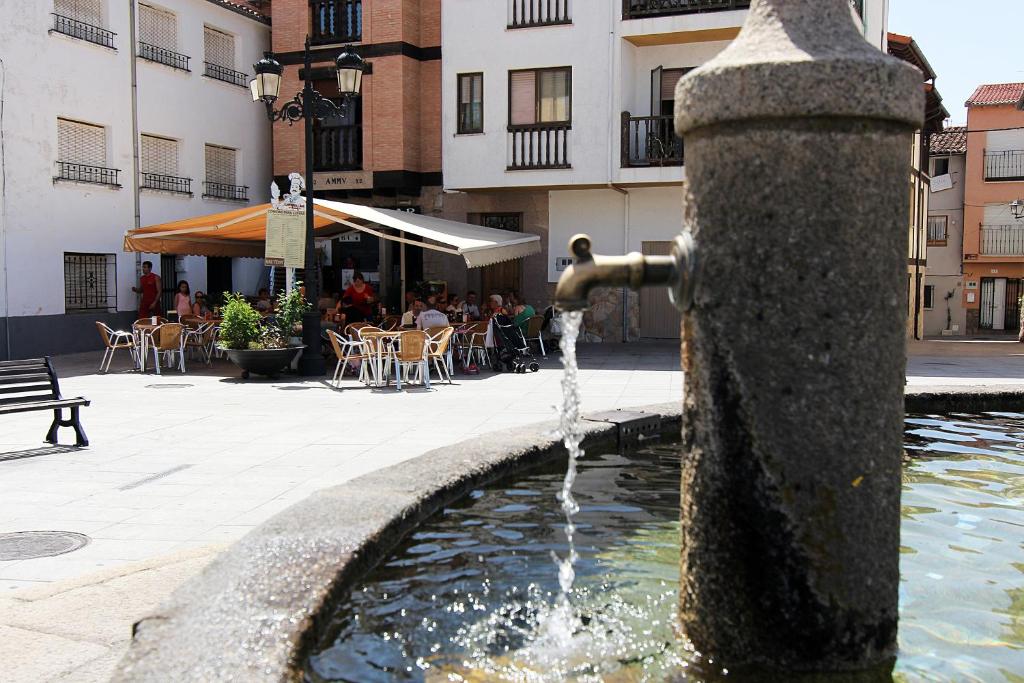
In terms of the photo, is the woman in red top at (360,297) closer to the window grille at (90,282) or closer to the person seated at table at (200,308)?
the person seated at table at (200,308)

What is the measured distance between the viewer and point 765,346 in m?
2.64

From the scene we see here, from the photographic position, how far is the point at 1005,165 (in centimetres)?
3838

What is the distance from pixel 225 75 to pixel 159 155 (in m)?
2.98

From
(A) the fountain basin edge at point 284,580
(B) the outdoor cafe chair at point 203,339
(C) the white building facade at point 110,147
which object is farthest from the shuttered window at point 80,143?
(A) the fountain basin edge at point 284,580

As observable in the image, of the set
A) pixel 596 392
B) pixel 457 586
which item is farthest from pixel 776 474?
pixel 596 392

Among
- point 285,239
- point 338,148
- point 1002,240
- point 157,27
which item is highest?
point 157,27

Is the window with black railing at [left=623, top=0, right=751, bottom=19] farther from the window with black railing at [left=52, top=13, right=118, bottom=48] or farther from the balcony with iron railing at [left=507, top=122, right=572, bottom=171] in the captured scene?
the window with black railing at [left=52, top=13, right=118, bottom=48]

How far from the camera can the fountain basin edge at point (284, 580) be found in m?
2.34

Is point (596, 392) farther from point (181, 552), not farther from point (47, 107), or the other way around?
point (47, 107)

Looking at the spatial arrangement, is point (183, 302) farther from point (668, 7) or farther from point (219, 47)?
point (668, 7)

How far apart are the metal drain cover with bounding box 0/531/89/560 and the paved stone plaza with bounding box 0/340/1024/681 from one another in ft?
0.30

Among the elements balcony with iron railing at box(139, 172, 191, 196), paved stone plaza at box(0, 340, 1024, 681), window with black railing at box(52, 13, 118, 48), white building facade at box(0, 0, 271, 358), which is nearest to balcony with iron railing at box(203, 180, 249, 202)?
white building facade at box(0, 0, 271, 358)

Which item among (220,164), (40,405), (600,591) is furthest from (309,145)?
(600,591)

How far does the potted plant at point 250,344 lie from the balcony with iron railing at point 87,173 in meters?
7.24
